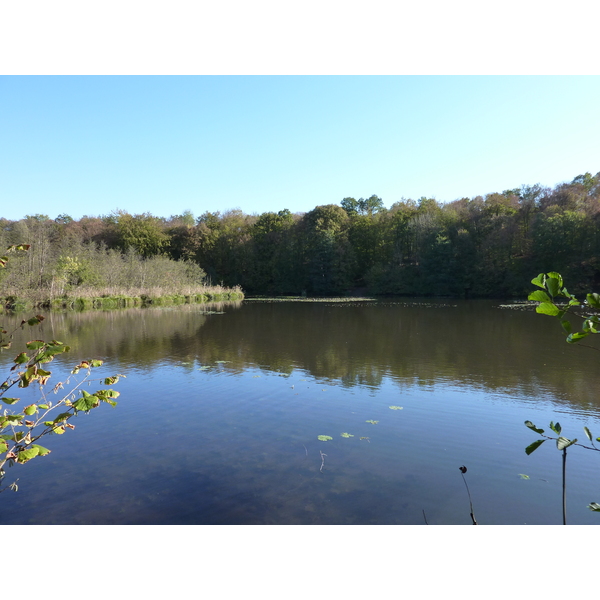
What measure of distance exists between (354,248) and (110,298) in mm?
32116

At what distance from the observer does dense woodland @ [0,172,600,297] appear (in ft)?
109

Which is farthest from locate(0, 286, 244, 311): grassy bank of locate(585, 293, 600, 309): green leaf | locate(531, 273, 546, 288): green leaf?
locate(585, 293, 600, 309): green leaf

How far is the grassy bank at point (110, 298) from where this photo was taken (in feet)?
82.1

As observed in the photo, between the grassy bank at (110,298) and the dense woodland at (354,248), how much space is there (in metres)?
0.79

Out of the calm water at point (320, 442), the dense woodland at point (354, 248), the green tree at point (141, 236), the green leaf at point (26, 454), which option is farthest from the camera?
the green tree at point (141, 236)

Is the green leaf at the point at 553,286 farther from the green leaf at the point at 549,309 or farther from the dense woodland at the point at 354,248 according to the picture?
the dense woodland at the point at 354,248

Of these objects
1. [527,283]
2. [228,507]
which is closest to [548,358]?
[228,507]

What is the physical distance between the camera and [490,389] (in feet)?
27.3

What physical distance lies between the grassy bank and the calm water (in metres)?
15.2

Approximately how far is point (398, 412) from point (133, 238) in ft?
170

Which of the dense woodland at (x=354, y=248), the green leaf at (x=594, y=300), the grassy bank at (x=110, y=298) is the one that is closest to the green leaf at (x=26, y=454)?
the green leaf at (x=594, y=300)

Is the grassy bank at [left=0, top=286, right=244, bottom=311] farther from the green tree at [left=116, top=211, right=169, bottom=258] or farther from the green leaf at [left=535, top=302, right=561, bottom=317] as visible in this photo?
the green leaf at [left=535, top=302, right=561, bottom=317]

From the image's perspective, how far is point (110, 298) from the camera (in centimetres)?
2867

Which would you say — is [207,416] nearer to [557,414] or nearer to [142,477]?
[142,477]
